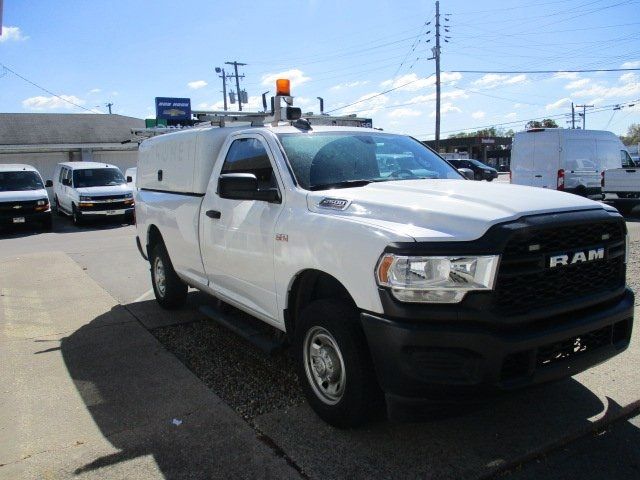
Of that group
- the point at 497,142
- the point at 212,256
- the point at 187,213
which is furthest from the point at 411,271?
the point at 497,142

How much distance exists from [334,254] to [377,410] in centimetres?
97

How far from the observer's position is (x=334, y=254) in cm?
318

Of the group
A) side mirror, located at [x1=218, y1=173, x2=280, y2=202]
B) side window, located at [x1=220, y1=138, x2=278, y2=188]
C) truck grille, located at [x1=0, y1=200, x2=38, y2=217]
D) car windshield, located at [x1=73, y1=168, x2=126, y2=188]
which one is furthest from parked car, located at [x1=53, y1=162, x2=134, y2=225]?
side mirror, located at [x1=218, y1=173, x2=280, y2=202]

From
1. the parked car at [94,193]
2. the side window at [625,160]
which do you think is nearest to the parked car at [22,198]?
the parked car at [94,193]

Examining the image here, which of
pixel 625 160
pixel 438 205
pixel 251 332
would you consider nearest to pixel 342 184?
pixel 438 205

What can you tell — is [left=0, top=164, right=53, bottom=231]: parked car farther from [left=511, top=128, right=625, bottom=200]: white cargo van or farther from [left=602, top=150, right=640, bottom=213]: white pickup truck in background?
[left=602, top=150, right=640, bottom=213]: white pickup truck in background

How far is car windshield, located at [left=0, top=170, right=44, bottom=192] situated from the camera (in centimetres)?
1623

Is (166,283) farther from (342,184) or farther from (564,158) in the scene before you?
(564,158)

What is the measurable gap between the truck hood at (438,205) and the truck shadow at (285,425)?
0.94 m

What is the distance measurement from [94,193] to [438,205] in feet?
51.7

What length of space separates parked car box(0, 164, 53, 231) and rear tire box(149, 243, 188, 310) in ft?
36.2

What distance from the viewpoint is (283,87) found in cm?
498

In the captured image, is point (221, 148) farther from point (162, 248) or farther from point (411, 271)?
point (411, 271)

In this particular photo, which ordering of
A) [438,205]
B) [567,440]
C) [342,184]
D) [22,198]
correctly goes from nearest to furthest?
[438,205] → [567,440] → [342,184] → [22,198]
